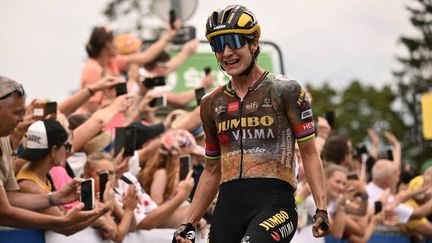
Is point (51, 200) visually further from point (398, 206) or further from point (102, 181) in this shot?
point (398, 206)

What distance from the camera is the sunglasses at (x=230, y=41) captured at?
9.62 meters

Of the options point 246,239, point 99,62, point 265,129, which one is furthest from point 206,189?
point 99,62

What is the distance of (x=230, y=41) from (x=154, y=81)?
4.31 m

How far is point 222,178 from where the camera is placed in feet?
32.1

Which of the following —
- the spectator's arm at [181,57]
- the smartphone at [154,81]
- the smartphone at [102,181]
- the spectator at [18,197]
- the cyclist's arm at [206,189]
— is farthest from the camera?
the spectator's arm at [181,57]

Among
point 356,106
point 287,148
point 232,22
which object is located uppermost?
point 232,22

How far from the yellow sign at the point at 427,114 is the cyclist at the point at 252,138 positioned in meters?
16.2

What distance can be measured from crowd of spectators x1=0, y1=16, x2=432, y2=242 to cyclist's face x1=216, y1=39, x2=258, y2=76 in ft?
6.06

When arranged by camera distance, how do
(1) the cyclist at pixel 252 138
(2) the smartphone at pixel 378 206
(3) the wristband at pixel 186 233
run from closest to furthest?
(1) the cyclist at pixel 252 138 < (3) the wristband at pixel 186 233 < (2) the smartphone at pixel 378 206

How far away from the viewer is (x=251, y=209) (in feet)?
31.2

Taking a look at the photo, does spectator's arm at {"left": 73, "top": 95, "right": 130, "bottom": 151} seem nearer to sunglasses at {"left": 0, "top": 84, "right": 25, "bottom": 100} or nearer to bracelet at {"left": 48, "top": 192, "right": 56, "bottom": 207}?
bracelet at {"left": 48, "top": 192, "right": 56, "bottom": 207}

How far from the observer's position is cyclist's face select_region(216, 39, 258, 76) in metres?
9.66

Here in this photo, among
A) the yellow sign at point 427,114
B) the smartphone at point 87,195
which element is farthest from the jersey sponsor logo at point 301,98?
the yellow sign at point 427,114

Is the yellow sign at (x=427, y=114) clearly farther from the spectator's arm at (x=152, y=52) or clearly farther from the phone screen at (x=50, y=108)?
the phone screen at (x=50, y=108)
